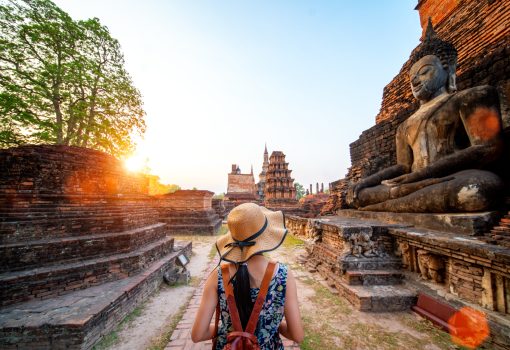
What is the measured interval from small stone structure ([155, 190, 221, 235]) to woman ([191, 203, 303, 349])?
998cm

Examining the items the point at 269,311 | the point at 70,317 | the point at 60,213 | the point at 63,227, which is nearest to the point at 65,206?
the point at 60,213

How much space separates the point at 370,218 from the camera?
4.84m

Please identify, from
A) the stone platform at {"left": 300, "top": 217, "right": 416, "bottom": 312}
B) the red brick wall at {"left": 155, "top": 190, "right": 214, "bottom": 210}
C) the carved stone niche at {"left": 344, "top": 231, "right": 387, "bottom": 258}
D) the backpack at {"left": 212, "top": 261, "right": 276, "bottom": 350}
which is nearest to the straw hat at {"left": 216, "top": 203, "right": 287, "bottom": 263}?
the backpack at {"left": 212, "top": 261, "right": 276, "bottom": 350}

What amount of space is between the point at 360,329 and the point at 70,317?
351 centimetres

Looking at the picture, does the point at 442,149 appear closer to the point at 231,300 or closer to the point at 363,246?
the point at 363,246

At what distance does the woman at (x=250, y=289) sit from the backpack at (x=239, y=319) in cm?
1

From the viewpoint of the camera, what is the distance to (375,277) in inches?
133

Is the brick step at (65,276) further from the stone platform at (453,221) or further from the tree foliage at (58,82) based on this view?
the tree foliage at (58,82)

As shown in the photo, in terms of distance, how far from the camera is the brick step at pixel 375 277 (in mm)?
3350

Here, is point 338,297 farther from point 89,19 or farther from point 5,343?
point 89,19

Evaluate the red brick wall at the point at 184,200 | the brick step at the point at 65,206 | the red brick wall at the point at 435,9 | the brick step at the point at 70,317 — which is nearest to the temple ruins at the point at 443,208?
the brick step at the point at 70,317

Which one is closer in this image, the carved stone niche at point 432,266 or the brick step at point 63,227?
the carved stone niche at point 432,266

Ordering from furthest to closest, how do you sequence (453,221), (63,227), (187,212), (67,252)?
(187,212) < (63,227) < (67,252) < (453,221)

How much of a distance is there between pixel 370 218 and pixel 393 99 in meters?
5.00
